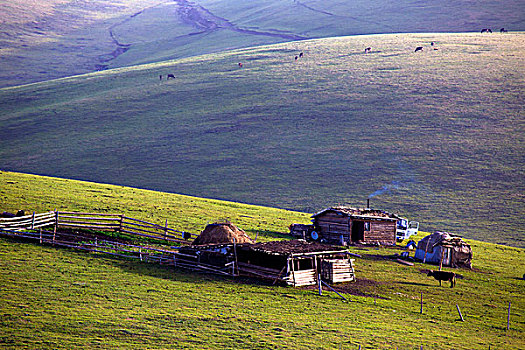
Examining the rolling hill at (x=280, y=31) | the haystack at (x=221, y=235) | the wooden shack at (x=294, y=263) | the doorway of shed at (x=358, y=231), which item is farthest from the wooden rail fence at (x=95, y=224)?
the rolling hill at (x=280, y=31)

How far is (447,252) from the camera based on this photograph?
39219 mm

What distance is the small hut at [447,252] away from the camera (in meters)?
39.1

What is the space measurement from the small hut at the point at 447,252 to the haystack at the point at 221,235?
48.1 ft

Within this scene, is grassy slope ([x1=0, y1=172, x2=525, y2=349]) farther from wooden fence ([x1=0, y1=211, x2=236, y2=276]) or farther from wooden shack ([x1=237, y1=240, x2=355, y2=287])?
wooden shack ([x1=237, y1=240, x2=355, y2=287])

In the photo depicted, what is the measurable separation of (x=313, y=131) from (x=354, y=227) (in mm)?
40329

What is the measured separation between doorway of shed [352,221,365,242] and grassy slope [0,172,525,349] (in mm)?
6923

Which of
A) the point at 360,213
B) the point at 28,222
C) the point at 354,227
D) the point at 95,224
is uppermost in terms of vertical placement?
the point at 28,222

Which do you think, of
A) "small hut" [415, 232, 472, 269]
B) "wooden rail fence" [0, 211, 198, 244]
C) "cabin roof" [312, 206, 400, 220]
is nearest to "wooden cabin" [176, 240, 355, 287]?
"wooden rail fence" [0, 211, 198, 244]

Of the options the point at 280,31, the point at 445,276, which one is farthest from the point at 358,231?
the point at 280,31

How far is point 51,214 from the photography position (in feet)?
115

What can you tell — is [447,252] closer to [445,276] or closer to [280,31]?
[445,276]

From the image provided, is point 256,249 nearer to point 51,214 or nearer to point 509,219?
point 51,214

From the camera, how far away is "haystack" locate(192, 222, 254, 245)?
33809 mm

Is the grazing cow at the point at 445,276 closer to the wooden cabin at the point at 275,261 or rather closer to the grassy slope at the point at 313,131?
the wooden cabin at the point at 275,261
